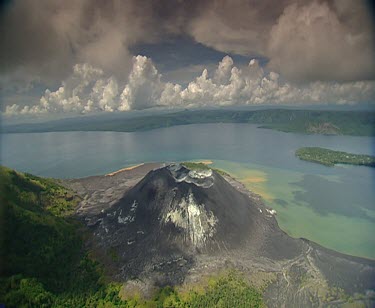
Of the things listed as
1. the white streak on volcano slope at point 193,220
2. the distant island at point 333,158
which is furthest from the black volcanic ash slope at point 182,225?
the distant island at point 333,158

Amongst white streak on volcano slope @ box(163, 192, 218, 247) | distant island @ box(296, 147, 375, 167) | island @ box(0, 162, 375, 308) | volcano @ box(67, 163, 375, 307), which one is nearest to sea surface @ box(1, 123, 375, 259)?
distant island @ box(296, 147, 375, 167)

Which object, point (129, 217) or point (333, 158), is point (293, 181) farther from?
point (129, 217)

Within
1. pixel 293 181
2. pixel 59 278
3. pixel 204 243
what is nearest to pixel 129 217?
pixel 204 243

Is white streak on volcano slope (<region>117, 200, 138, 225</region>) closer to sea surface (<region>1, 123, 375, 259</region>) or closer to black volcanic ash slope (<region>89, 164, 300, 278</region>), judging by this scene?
black volcanic ash slope (<region>89, 164, 300, 278</region>)

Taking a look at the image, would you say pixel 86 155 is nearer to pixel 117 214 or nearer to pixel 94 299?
pixel 117 214

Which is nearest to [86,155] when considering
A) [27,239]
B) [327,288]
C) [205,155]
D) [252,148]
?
[205,155]

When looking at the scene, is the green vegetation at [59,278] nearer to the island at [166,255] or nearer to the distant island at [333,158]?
the island at [166,255]
